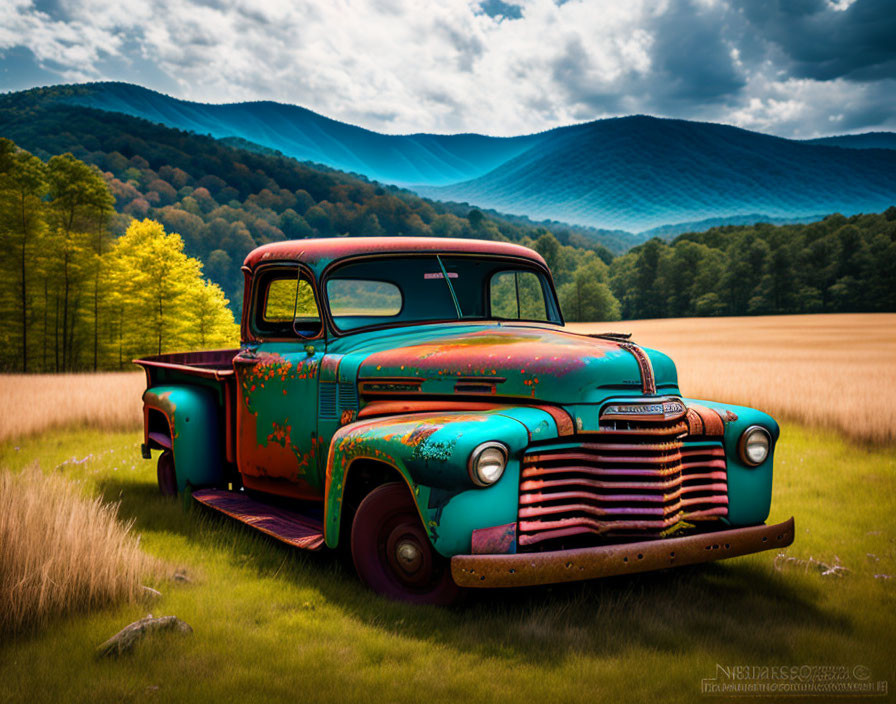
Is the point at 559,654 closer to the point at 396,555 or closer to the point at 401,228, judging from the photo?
the point at 396,555

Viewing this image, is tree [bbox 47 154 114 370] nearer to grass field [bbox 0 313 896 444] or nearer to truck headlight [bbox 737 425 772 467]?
grass field [bbox 0 313 896 444]

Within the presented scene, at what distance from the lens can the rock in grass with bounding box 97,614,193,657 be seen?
3494 millimetres

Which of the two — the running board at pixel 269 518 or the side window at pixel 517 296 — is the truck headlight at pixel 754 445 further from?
the running board at pixel 269 518

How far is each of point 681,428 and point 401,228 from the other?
105 m

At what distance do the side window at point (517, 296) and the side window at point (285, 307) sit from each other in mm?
1463

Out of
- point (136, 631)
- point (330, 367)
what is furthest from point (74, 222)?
point (136, 631)

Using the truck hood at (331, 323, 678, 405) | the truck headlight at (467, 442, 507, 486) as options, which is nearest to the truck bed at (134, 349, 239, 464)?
the truck hood at (331, 323, 678, 405)

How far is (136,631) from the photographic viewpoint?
3.59 metres

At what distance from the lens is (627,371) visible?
409cm

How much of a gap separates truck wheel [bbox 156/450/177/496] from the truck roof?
2.42 m

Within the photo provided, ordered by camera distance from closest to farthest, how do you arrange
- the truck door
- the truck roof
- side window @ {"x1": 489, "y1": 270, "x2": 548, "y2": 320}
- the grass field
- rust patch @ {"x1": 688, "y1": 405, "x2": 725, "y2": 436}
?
rust patch @ {"x1": 688, "y1": 405, "x2": 725, "y2": 436} → the truck door → the truck roof → side window @ {"x1": 489, "y1": 270, "x2": 548, "y2": 320} → the grass field

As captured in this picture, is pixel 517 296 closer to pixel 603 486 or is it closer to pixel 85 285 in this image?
pixel 603 486

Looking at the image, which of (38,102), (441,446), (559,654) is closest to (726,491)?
(559,654)

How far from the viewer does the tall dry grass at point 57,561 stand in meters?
3.83
